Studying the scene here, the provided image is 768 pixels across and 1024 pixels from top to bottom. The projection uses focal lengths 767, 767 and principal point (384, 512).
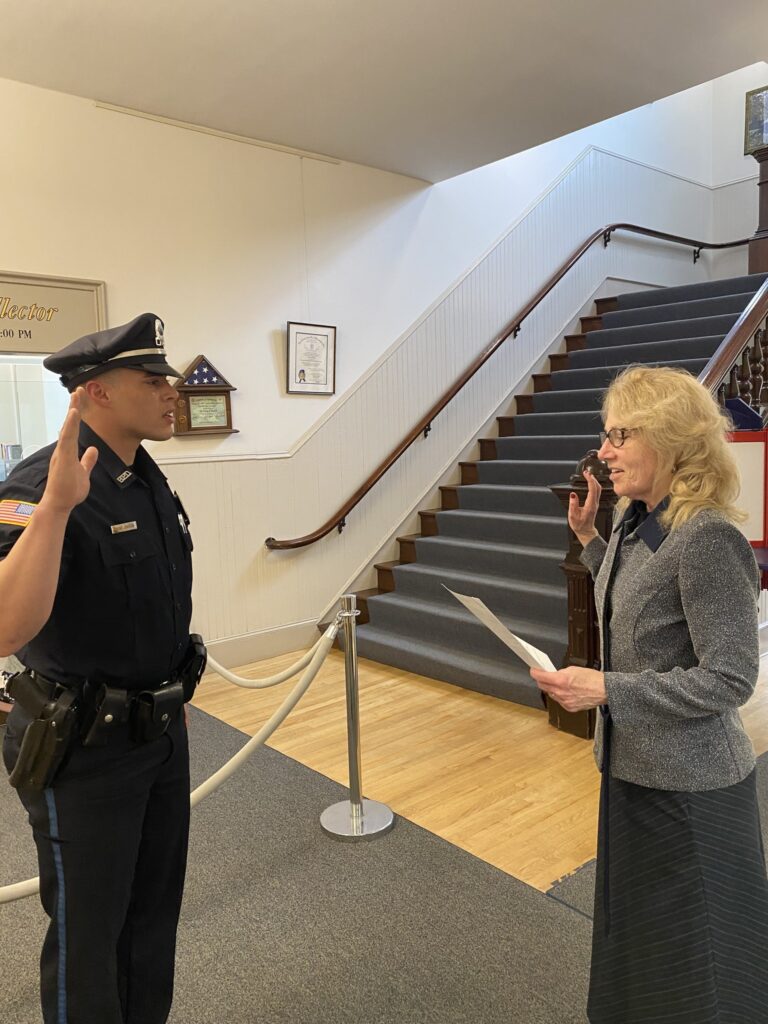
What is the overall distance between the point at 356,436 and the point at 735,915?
4517 mm

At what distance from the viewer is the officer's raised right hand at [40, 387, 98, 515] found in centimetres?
118

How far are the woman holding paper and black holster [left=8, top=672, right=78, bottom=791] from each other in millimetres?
886

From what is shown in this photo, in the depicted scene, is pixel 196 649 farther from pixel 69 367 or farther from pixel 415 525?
pixel 415 525

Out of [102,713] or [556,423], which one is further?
[556,423]

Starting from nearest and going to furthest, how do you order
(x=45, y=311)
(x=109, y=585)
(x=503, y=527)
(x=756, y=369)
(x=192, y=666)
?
(x=109, y=585) → (x=192, y=666) → (x=45, y=311) → (x=756, y=369) → (x=503, y=527)

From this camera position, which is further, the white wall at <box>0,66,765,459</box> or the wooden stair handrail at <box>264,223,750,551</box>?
the wooden stair handrail at <box>264,223,750,551</box>

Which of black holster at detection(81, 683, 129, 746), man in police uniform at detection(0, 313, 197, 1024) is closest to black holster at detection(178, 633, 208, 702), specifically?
man in police uniform at detection(0, 313, 197, 1024)

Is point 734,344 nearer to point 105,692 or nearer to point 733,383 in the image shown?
point 733,383

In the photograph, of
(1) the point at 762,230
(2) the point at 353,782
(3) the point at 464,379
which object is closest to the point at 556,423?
(3) the point at 464,379

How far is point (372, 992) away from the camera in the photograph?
2041 mm

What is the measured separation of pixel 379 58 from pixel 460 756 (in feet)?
11.4

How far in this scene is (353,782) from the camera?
2939mm

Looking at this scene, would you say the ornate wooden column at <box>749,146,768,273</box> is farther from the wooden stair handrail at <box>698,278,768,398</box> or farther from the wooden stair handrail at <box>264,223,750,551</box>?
the wooden stair handrail at <box>698,278,768,398</box>

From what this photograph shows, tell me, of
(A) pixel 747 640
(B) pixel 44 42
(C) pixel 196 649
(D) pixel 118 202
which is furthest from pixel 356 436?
(A) pixel 747 640
